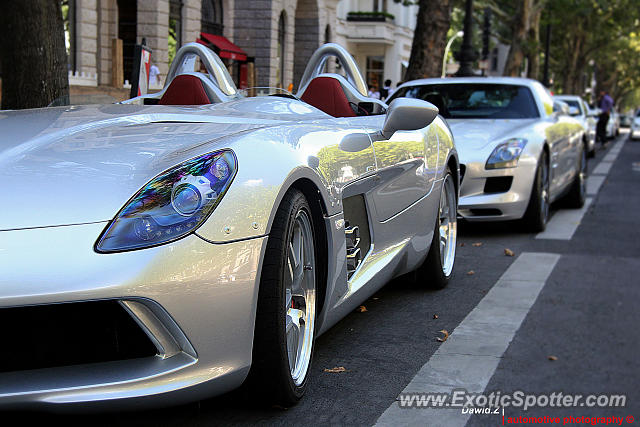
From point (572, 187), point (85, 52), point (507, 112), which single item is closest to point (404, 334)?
point (507, 112)

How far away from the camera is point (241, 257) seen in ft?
9.16

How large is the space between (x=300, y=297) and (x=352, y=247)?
57cm

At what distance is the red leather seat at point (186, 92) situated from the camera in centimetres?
466

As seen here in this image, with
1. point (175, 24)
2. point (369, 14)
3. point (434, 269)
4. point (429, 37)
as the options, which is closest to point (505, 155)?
point (434, 269)

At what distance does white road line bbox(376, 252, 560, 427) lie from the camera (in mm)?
3180

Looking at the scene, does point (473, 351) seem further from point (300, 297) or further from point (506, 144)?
point (506, 144)

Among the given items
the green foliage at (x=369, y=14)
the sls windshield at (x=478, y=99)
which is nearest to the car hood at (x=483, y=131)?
the sls windshield at (x=478, y=99)

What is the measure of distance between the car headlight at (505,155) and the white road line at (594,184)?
16.4 feet

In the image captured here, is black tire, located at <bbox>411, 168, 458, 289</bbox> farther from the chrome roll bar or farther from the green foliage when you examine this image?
the green foliage

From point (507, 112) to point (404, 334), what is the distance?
5.28 metres

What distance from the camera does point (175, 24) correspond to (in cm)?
2662

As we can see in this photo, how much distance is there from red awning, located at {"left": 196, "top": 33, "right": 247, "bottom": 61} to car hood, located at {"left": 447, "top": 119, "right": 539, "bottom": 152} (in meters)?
19.1

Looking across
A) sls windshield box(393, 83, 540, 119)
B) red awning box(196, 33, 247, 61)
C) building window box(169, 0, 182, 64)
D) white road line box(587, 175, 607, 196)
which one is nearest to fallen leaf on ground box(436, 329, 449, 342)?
sls windshield box(393, 83, 540, 119)

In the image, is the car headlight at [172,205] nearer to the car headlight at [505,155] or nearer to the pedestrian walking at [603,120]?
the car headlight at [505,155]
